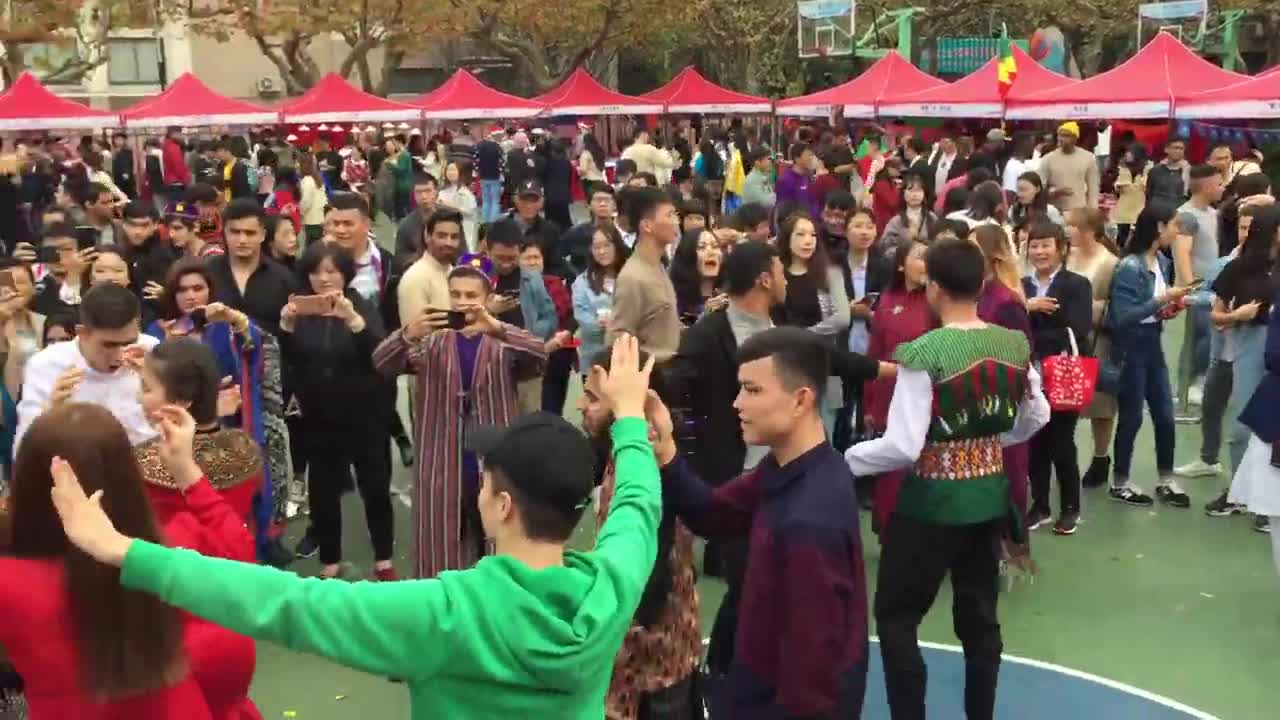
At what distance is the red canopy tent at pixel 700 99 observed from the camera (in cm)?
2266

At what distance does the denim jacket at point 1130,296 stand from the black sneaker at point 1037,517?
3.04 feet

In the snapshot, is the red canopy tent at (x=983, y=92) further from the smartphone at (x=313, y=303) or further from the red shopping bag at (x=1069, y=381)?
the smartphone at (x=313, y=303)

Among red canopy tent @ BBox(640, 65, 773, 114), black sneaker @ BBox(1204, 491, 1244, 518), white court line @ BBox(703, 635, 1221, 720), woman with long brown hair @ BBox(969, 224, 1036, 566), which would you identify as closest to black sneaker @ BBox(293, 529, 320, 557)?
white court line @ BBox(703, 635, 1221, 720)

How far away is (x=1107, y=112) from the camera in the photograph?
48.8ft

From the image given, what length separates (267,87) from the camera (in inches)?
1713

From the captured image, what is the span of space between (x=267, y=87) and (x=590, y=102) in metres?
24.1

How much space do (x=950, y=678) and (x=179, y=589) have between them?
138 inches

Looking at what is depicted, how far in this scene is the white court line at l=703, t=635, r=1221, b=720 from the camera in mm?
4539

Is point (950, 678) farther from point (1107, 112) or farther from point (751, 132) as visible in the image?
point (751, 132)

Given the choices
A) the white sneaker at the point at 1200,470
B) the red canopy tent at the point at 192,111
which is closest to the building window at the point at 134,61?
the red canopy tent at the point at 192,111

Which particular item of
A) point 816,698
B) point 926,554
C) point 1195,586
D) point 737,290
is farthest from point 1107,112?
point 816,698

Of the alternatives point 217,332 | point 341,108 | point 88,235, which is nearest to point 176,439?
point 217,332

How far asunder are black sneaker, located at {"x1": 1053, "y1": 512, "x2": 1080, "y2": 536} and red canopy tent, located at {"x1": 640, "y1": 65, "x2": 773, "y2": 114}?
16.9 m

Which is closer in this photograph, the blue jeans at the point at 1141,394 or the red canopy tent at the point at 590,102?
the blue jeans at the point at 1141,394
